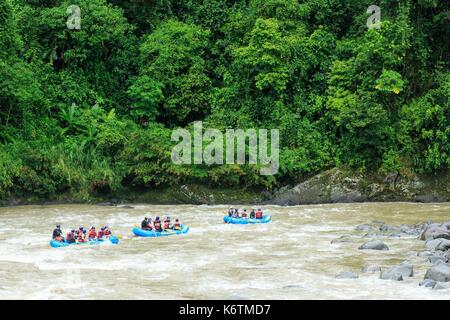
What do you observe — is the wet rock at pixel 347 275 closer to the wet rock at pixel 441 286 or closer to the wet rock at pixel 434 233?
the wet rock at pixel 441 286

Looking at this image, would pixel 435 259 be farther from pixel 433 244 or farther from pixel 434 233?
pixel 434 233

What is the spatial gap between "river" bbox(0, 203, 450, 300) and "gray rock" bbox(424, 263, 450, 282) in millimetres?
381

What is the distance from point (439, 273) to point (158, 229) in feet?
31.8

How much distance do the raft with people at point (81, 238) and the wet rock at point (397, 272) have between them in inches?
330

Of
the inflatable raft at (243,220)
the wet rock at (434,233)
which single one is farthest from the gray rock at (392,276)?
the inflatable raft at (243,220)

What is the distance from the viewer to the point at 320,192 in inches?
1204

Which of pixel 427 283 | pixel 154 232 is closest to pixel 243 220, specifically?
pixel 154 232

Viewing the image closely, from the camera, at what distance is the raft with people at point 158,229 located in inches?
918

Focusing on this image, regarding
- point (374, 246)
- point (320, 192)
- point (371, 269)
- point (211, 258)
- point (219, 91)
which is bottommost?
point (211, 258)

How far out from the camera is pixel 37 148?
30922 millimetres

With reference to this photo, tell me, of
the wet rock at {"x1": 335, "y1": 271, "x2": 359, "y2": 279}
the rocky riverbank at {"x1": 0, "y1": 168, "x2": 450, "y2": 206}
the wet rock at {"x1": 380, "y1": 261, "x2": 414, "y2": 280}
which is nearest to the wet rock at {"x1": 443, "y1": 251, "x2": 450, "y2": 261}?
the wet rock at {"x1": 380, "y1": 261, "x2": 414, "y2": 280}
